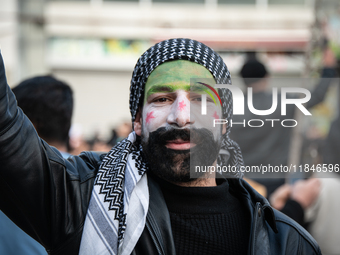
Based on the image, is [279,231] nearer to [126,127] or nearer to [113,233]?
[113,233]

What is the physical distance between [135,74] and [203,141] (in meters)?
0.53

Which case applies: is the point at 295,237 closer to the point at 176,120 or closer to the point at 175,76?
the point at 176,120

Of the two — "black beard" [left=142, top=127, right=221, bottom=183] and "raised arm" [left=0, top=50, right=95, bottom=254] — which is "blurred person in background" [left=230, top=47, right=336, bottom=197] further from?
"raised arm" [left=0, top=50, right=95, bottom=254]

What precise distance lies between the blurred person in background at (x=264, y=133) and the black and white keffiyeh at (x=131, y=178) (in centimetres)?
126

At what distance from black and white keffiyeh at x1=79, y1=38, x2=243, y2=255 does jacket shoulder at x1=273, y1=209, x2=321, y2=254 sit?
0.36 m

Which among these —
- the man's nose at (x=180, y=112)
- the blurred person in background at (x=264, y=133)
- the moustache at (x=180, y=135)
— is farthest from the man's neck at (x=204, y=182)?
the blurred person in background at (x=264, y=133)

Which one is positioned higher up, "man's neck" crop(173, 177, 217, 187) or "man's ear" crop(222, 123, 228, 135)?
"man's ear" crop(222, 123, 228, 135)

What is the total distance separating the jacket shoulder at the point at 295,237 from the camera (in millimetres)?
1862

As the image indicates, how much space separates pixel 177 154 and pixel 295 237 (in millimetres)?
685

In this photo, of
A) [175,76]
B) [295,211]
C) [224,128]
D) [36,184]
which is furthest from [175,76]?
[295,211]

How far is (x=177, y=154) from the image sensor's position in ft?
6.07

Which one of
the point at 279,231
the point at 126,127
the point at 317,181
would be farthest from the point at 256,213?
the point at 126,127

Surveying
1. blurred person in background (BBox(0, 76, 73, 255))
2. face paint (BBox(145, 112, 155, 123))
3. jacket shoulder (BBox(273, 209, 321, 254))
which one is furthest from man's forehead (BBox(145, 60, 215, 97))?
blurred person in background (BBox(0, 76, 73, 255))

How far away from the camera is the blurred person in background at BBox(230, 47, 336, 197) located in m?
3.54
